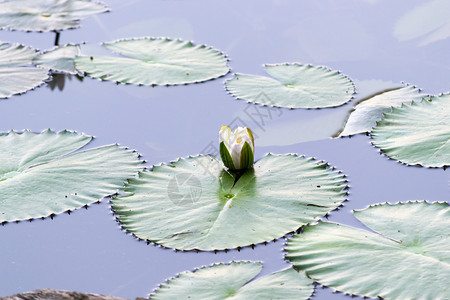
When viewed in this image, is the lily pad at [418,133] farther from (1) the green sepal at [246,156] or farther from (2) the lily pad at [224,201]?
(1) the green sepal at [246,156]

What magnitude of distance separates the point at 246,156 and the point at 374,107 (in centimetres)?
88

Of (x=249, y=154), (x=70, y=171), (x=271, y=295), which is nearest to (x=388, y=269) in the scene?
(x=271, y=295)

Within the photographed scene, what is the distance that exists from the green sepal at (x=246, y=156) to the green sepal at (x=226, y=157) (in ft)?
0.17

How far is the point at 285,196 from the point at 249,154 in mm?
306

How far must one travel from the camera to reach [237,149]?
276 cm

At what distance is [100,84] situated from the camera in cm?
383

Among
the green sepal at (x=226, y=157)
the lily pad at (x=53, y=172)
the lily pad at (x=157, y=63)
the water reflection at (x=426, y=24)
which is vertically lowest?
the lily pad at (x=53, y=172)

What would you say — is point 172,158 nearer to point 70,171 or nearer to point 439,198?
point 70,171

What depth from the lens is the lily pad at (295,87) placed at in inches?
136

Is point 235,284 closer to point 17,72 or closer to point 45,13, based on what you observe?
point 17,72

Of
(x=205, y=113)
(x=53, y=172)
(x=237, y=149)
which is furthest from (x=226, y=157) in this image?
(x=53, y=172)

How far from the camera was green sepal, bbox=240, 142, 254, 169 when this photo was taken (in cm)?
277

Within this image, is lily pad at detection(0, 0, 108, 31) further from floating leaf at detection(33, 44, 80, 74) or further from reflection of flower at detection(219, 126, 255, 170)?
reflection of flower at detection(219, 126, 255, 170)

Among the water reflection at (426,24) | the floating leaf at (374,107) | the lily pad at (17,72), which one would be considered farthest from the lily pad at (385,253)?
the lily pad at (17,72)
